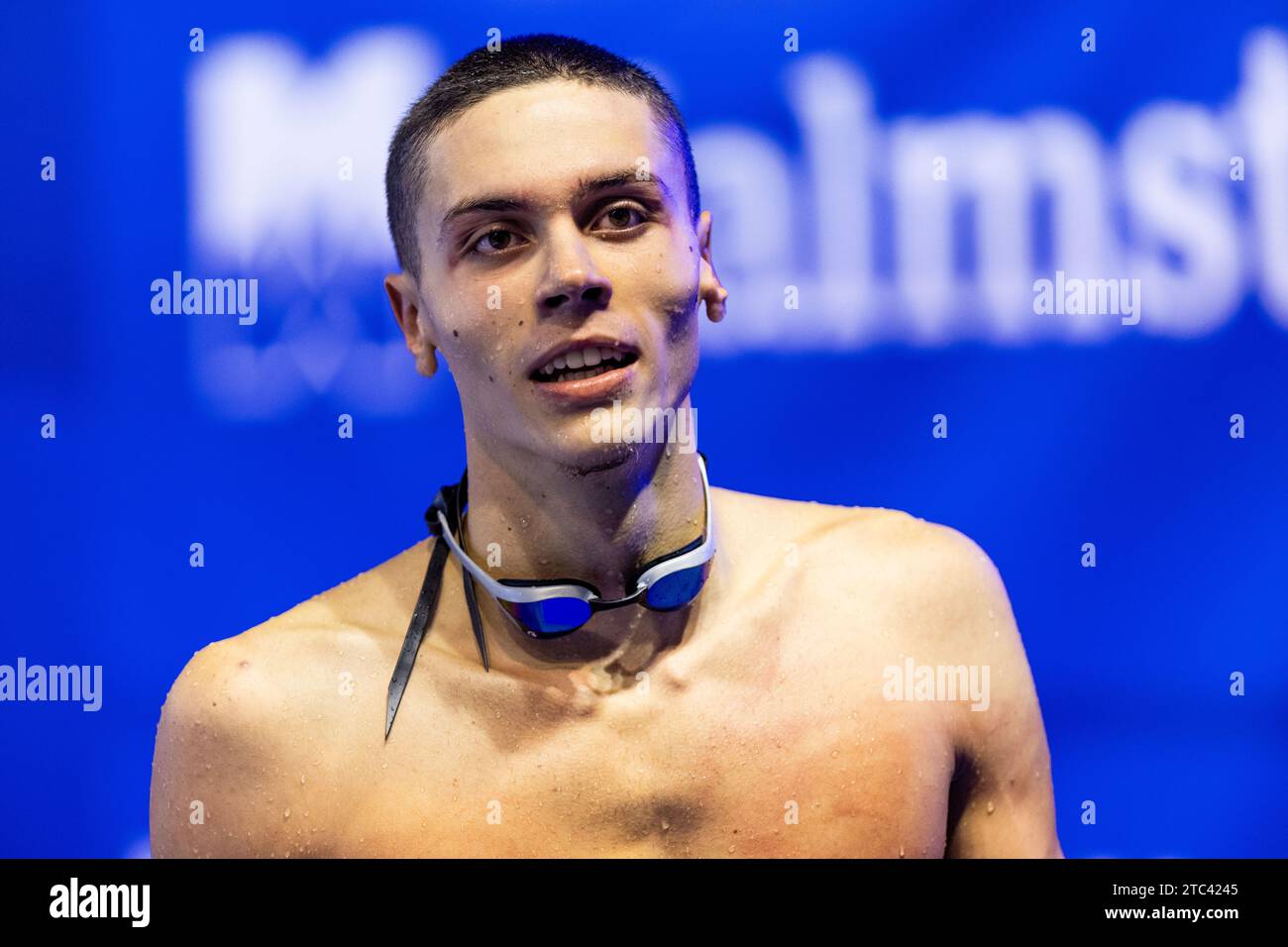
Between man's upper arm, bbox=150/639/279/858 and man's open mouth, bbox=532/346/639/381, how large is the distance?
0.72 m

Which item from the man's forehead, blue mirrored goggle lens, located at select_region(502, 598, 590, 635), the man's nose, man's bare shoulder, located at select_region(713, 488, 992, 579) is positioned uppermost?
the man's forehead

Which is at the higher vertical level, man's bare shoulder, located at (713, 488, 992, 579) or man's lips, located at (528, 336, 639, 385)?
man's lips, located at (528, 336, 639, 385)

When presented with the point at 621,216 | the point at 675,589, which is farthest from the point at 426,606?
the point at 621,216

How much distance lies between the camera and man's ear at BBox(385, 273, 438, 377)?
7.93ft

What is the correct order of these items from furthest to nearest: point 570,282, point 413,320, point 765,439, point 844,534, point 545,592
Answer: point 765,439, point 844,534, point 413,320, point 545,592, point 570,282

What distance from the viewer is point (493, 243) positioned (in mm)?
2266

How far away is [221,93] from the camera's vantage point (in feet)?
10.2

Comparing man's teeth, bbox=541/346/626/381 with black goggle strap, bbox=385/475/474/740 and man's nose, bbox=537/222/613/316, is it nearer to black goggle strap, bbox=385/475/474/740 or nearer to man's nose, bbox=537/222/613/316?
man's nose, bbox=537/222/613/316

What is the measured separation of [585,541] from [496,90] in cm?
75

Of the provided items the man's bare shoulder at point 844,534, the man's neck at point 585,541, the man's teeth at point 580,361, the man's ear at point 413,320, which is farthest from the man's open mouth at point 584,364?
the man's bare shoulder at point 844,534

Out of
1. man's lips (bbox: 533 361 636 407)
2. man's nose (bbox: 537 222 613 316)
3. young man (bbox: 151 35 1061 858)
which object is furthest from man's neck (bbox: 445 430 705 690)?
man's nose (bbox: 537 222 613 316)

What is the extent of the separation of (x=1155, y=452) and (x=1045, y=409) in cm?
28

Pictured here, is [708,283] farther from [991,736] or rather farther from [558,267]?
[991,736]
